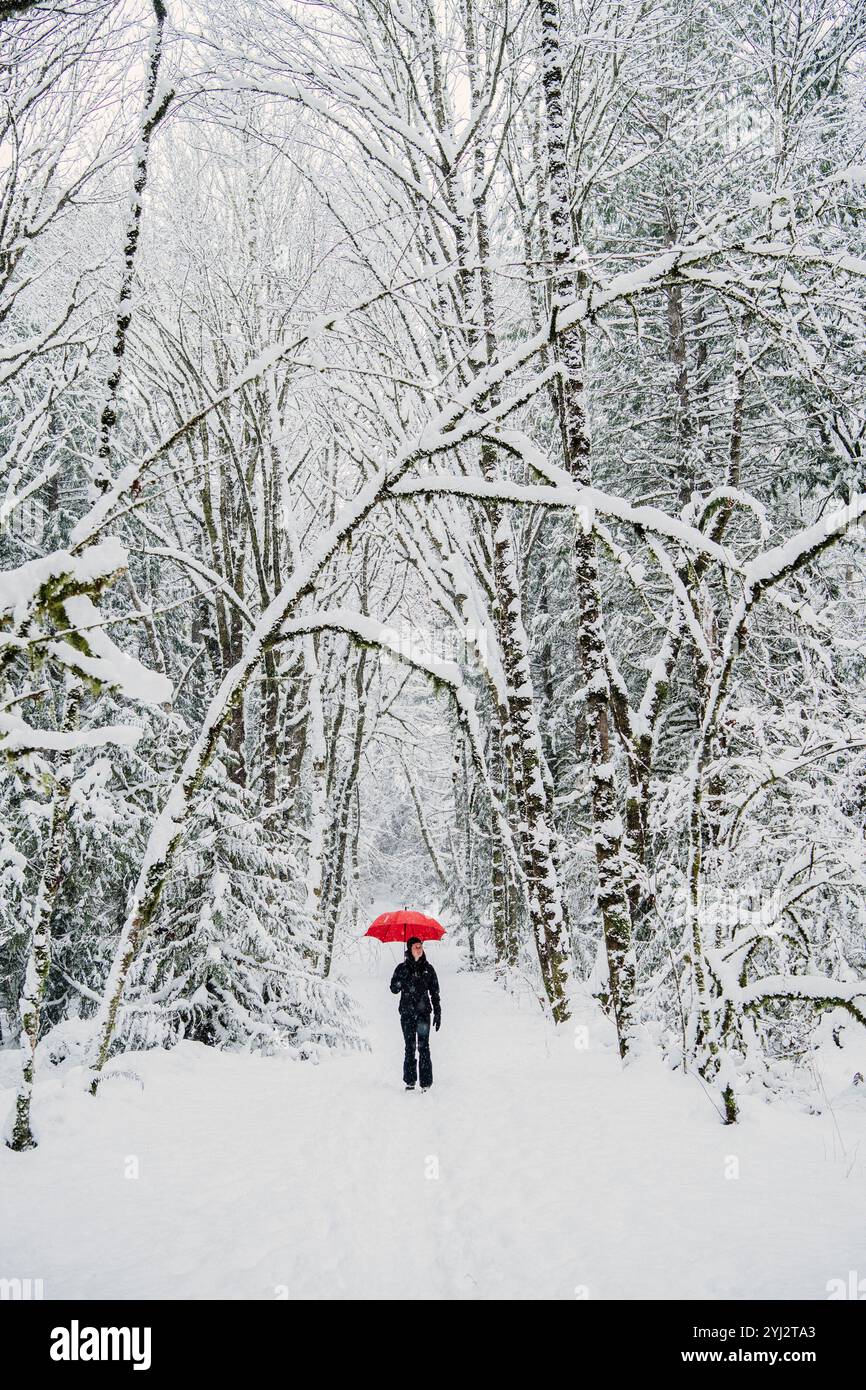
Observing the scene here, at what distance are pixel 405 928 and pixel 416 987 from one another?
145 centimetres

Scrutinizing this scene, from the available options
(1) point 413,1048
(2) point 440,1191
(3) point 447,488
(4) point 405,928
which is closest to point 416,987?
(1) point 413,1048

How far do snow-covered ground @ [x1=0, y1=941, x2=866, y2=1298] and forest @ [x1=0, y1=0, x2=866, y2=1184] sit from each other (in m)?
0.43

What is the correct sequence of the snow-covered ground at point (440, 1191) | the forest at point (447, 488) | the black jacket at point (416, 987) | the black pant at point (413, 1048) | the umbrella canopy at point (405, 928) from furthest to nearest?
the umbrella canopy at point (405, 928) → the black jacket at point (416, 987) → the black pant at point (413, 1048) → the forest at point (447, 488) → the snow-covered ground at point (440, 1191)

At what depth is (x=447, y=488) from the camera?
3.88 metres

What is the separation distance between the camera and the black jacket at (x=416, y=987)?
24.0 feet

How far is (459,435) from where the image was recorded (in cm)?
374

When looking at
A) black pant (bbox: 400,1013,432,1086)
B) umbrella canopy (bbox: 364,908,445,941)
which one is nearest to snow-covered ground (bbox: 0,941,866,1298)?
black pant (bbox: 400,1013,432,1086)

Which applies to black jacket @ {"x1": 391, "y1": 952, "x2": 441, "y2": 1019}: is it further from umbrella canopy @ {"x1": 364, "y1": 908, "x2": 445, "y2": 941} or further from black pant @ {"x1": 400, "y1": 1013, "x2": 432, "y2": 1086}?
umbrella canopy @ {"x1": 364, "y1": 908, "x2": 445, "y2": 941}

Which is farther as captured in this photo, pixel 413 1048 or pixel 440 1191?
pixel 413 1048

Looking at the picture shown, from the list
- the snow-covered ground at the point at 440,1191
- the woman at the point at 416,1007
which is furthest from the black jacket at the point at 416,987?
the snow-covered ground at the point at 440,1191

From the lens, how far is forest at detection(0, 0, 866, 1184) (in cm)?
412

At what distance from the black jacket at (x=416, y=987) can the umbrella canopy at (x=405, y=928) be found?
3.69 ft

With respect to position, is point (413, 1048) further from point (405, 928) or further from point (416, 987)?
point (405, 928)

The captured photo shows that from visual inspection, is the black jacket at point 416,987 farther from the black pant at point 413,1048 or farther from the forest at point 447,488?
the forest at point 447,488
